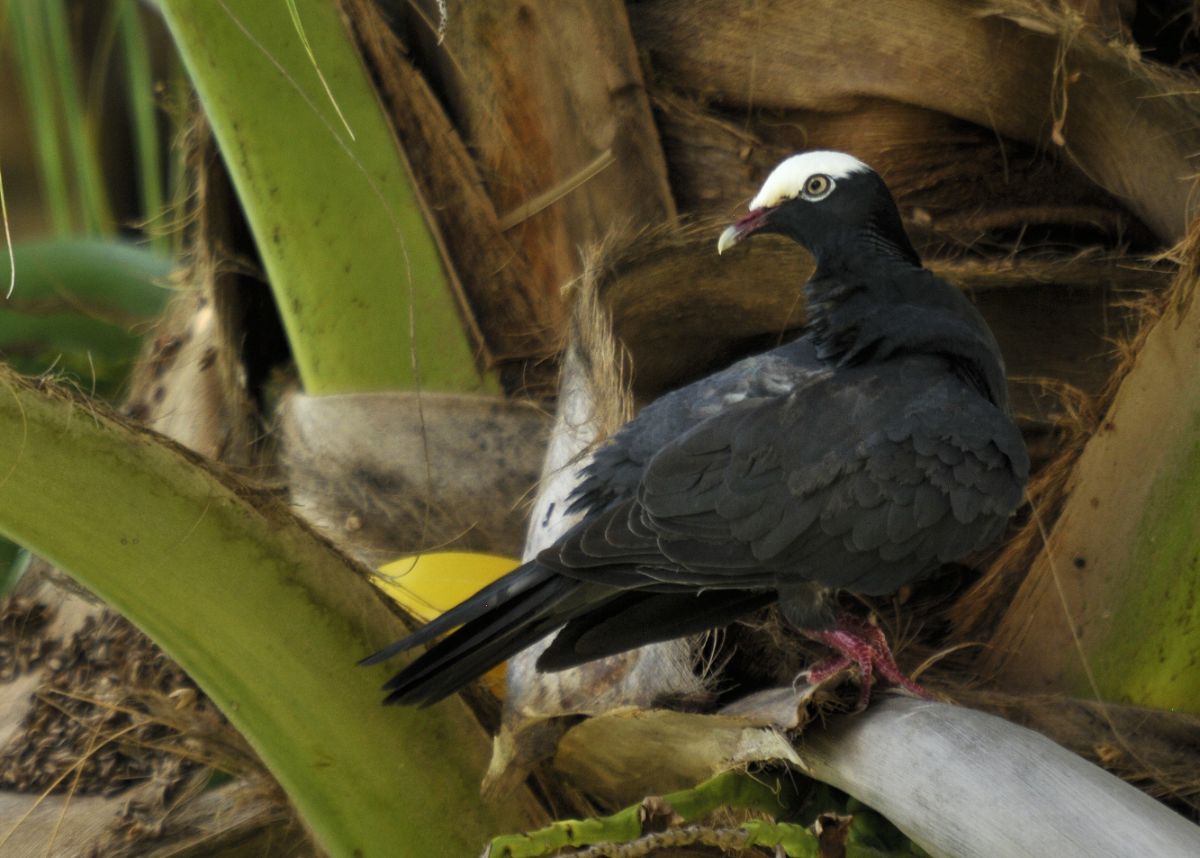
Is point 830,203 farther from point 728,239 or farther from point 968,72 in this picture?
point 968,72

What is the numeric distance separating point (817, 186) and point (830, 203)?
34 millimetres

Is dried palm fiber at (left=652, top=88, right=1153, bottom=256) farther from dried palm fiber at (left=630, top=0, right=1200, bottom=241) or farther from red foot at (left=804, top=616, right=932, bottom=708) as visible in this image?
red foot at (left=804, top=616, right=932, bottom=708)

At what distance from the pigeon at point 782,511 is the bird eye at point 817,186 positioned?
23cm

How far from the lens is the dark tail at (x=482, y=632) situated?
1.52m

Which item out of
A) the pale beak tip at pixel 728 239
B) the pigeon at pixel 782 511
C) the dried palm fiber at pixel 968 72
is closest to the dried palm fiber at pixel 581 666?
the pigeon at pixel 782 511

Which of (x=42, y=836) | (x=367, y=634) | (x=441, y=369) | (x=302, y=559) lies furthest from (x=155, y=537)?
(x=441, y=369)

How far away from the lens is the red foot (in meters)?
1.65

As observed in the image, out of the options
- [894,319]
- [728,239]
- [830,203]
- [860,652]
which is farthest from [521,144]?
[860,652]

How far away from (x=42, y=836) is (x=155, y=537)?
0.52 metres

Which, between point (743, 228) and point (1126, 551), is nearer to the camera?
point (1126, 551)

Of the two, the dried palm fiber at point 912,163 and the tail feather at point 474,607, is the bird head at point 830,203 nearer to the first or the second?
the dried palm fiber at point 912,163

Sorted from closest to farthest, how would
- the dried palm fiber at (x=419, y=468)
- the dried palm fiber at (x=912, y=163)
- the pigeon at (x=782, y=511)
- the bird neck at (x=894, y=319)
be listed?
the pigeon at (x=782, y=511) → the bird neck at (x=894, y=319) → the dried palm fiber at (x=419, y=468) → the dried palm fiber at (x=912, y=163)

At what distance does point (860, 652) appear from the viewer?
169cm

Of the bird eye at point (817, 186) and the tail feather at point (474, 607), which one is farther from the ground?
the bird eye at point (817, 186)
